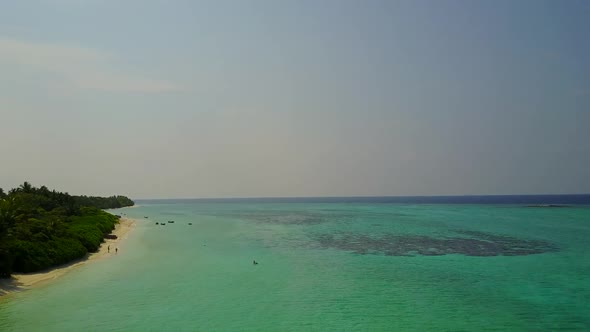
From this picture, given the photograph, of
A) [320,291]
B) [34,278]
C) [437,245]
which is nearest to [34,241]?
[34,278]

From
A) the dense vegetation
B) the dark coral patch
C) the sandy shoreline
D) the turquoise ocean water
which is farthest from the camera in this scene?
the dark coral patch

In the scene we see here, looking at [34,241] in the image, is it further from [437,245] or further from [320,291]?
[437,245]

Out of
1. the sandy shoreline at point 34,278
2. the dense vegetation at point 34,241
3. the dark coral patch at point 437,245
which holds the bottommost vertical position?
the sandy shoreline at point 34,278

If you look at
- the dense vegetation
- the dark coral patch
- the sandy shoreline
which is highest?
the dense vegetation

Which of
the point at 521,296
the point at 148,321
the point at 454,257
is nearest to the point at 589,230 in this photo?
the point at 454,257

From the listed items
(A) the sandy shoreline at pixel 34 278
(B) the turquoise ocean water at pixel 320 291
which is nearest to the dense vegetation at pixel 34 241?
(A) the sandy shoreline at pixel 34 278

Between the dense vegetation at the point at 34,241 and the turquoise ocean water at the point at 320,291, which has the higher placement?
the dense vegetation at the point at 34,241

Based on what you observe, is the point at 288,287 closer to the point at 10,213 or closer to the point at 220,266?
the point at 220,266

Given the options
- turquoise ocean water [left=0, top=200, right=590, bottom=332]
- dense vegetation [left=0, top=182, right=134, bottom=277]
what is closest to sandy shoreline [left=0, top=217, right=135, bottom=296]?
dense vegetation [left=0, top=182, right=134, bottom=277]

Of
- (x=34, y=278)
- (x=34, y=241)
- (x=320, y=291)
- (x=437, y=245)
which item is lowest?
(x=34, y=278)

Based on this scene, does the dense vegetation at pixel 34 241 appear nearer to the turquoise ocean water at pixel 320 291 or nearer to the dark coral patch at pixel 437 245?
the turquoise ocean water at pixel 320 291

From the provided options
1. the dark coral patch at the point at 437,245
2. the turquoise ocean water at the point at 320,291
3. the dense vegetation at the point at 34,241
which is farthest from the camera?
the dark coral patch at the point at 437,245

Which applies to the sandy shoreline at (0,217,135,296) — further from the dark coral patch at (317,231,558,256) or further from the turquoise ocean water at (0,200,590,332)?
the dark coral patch at (317,231,558,256)

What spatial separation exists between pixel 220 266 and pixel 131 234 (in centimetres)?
3918
